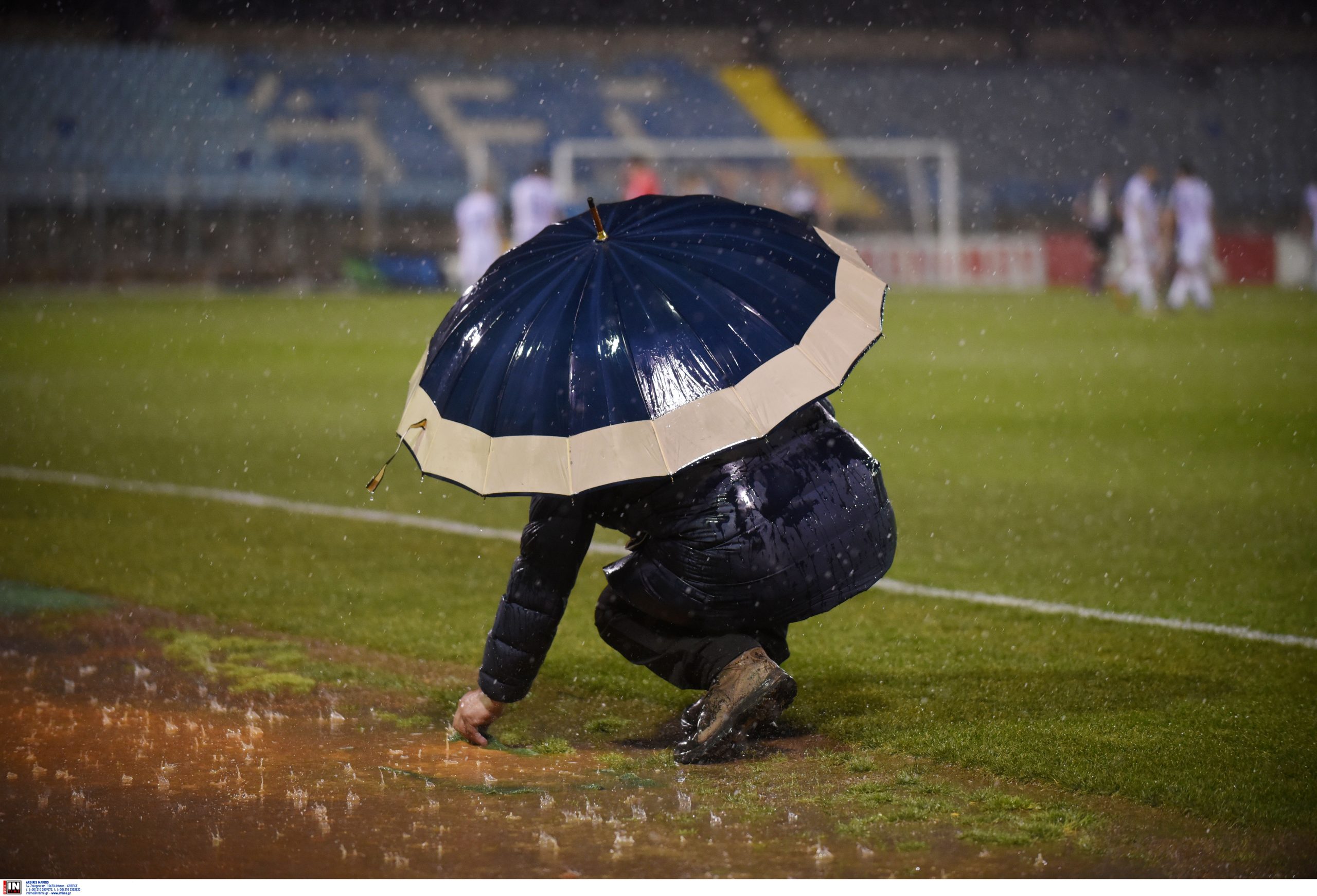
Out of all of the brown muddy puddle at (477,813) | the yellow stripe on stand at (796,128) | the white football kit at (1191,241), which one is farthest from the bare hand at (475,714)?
the yellow stripe on stand at (796,128)

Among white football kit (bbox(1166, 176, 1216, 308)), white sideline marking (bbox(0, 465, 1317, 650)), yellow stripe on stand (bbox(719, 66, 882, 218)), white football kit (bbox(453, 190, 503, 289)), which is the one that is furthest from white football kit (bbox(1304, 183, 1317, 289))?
white sideline marking (bbox(0, 465, 1317, 650))

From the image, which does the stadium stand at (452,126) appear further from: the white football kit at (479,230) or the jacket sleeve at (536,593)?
the jacket sleeve at (536,593)

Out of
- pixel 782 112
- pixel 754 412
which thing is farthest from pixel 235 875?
pixel 782 112

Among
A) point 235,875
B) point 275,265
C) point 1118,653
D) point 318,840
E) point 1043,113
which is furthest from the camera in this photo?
point 1043,113

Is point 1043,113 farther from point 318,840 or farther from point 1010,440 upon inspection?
point 318,840

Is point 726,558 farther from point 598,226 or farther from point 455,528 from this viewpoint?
point 455,528

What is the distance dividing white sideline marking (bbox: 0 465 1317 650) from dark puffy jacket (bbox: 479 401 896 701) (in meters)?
1.78

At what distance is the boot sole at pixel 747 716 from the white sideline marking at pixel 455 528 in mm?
1865

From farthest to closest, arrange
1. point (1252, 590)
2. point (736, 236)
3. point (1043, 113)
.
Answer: point (1043, 113) < point (1252, 590) < point (736, 236)

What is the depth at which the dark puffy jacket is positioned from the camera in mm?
3877

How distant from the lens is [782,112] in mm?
40344

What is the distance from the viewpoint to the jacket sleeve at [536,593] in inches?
154

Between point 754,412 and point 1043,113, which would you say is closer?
point 754,412

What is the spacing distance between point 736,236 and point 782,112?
37.5 meters
